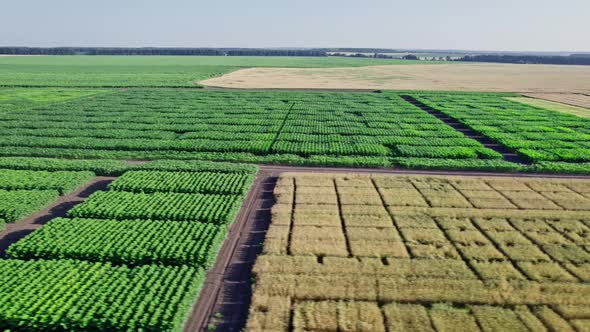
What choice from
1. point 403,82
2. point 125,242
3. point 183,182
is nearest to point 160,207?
point 183,182

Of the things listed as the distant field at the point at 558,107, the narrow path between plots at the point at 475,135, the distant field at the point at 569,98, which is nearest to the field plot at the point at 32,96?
the narrow path between plots at the point at 475,135

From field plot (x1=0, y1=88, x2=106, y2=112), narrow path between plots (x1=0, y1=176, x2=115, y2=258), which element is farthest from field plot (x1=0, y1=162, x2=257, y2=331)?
field plot (x1=0, y1=88, x2=106, y2=112)

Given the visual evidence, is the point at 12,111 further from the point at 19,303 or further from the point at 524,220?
the point at 524,220

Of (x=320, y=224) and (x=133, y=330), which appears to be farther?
(x=320, y=224)

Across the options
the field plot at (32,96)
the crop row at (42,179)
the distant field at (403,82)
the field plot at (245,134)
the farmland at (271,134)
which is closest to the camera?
the crop row at (42,179)

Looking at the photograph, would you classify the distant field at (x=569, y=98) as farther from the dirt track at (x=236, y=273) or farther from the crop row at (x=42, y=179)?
the crop row at (x=42, y=179)

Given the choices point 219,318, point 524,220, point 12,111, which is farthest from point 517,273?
point 12,111

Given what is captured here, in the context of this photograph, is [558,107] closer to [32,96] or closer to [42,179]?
[42,179]
